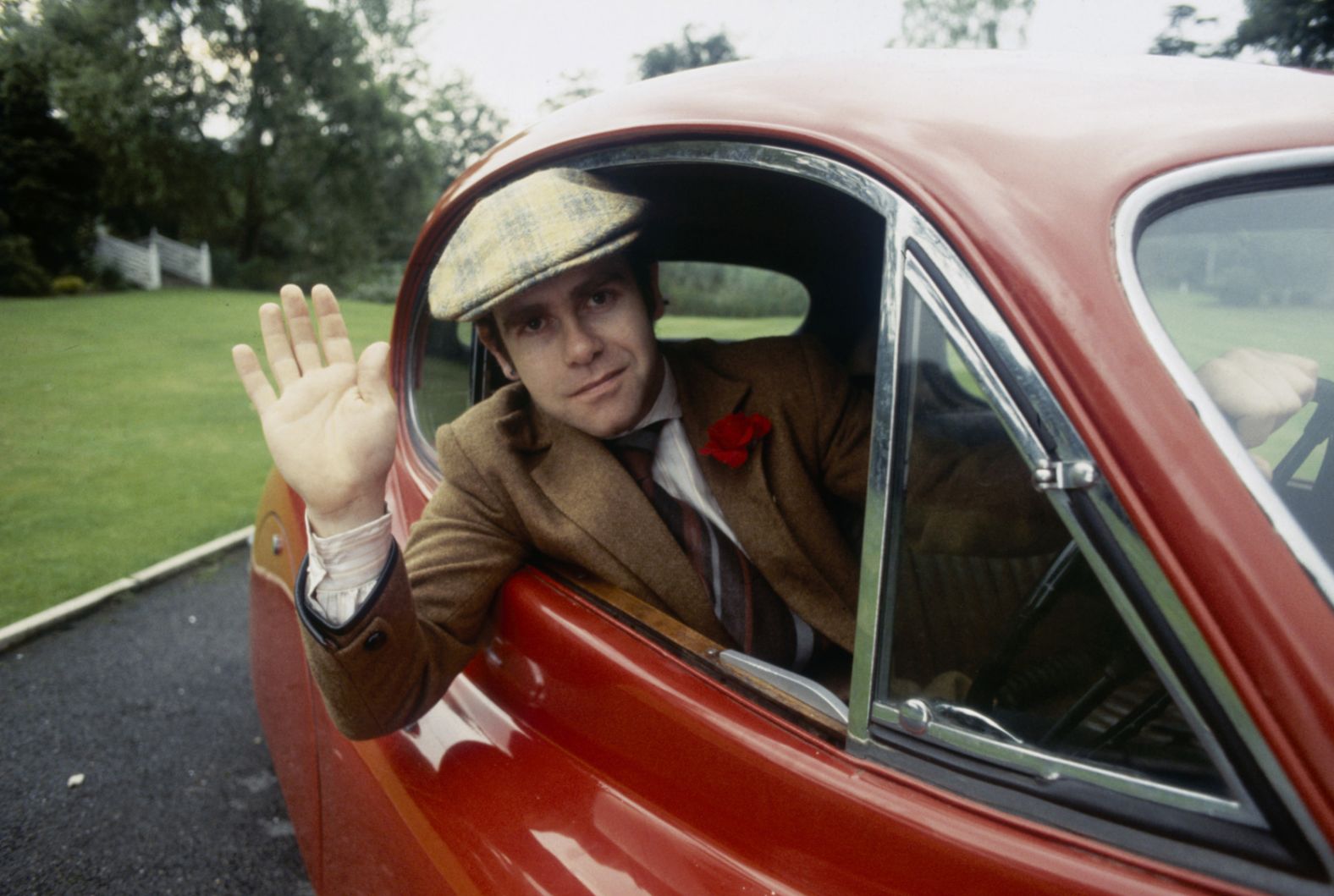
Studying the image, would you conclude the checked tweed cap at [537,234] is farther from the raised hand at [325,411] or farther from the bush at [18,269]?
the bush at [18,269]

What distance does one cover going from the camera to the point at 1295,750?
27.0 inches

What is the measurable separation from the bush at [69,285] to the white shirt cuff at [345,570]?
52.3 feet

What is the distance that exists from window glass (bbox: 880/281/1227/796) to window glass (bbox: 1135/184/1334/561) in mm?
205

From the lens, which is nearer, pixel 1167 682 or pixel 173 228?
pixel 1167 682

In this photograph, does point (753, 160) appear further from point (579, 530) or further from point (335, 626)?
point (335, 626)

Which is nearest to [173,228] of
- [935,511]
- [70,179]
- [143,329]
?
[70,179]

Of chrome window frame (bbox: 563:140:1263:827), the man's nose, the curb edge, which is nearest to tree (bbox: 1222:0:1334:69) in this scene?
chrome window frame (bbox: 563:140:1263:827)

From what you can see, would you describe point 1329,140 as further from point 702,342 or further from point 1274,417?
point 702,342

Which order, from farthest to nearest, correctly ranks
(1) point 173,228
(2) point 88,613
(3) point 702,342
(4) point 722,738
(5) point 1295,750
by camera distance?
(1) point 173,228, (2) point 88,613, (3) point 702,342, (4) point 722,738, (5) point 1295,750

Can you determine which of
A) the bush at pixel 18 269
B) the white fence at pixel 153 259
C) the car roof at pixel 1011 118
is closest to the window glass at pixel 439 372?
the car roof at pixel 1011 118

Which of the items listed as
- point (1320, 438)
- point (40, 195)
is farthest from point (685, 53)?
point (40, 195)

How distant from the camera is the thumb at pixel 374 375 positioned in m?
1.42

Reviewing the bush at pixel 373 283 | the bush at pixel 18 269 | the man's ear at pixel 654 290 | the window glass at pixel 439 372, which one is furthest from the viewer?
the bush at pixel 373 283

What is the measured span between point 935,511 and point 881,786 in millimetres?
302
